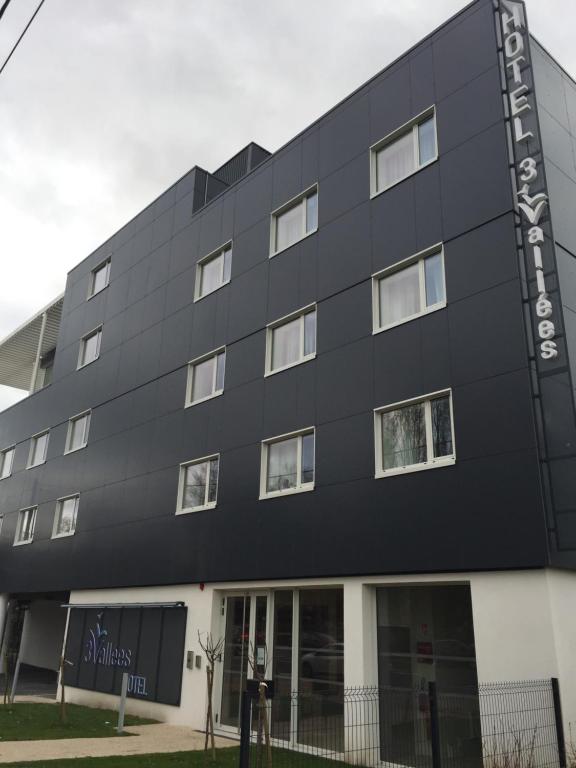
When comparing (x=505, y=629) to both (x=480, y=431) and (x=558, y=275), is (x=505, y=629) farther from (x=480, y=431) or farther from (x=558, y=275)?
(x=558, y=275)

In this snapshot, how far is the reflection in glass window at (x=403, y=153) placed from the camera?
14.0 m

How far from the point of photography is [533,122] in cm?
1221

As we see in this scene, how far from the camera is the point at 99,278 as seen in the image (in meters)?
26.2

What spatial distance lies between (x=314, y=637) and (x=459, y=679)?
3.41 metres

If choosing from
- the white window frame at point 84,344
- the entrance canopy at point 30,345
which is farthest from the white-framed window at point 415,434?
the entrance canopy at point 30,345

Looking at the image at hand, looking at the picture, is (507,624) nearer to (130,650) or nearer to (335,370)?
(335,370)

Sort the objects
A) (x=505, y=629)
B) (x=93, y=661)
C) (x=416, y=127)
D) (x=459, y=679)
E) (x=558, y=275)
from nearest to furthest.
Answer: (x=505, y=629), (x=459, y=679), (x=558, y=275), (x=416, y=127), (x=93, y=661)

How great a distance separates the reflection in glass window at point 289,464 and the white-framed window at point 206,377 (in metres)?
2.90

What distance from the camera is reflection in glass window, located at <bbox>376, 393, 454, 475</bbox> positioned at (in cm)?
1173

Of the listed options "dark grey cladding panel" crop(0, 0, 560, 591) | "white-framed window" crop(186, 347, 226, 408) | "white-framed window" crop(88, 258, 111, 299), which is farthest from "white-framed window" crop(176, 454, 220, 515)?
"white-framed window" crop(88, 258, 111, 299)

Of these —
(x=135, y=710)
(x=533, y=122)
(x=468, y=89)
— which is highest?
(x=468, y=89)

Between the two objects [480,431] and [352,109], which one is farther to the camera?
[352,109]

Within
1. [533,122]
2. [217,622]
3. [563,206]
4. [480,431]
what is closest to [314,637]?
[217,622]

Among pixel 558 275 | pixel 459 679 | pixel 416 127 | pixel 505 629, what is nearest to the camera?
pixel 505 629
